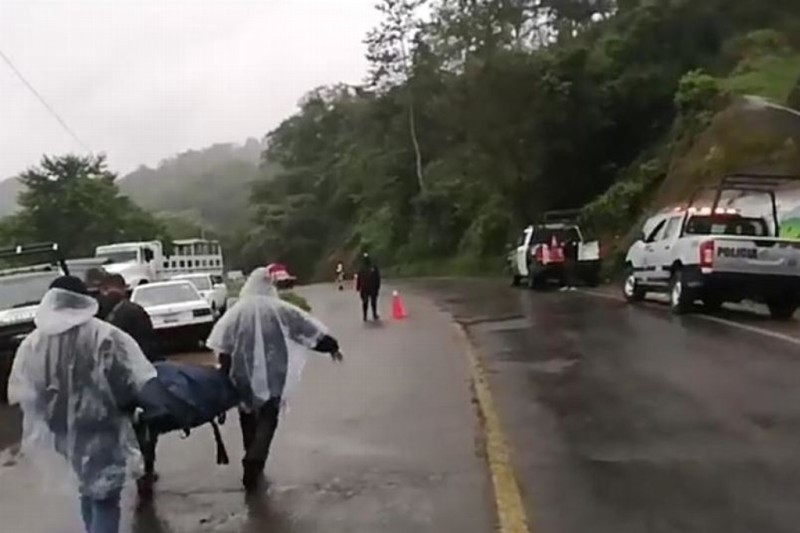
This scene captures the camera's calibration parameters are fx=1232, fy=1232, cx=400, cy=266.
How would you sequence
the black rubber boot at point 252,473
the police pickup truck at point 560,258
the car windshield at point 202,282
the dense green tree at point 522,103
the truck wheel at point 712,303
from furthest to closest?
the dense green tree at point 522,103, the police pickup truck at point 560,258, the car windshield at point 202,282, the truck wheel at point 712,303, the black rubber boot at point 252,473

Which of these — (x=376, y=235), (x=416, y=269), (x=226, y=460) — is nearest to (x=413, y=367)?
(x=226, y=460)

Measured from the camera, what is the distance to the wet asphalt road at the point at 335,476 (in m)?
7.81

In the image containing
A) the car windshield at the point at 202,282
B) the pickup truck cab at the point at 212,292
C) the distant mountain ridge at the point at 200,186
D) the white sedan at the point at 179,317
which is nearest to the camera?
the white sedan at the point at 179,317

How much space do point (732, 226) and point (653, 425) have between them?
12.3 meters

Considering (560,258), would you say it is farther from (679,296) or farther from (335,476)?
(335,476)

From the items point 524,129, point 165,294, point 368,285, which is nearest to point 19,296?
point 165,294

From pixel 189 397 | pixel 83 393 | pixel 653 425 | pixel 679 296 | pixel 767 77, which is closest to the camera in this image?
pixel 83 393

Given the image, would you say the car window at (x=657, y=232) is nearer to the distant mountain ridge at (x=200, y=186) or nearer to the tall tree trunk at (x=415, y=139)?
the tall tree trunk at (x=415, y=139)

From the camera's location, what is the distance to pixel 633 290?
26.1m

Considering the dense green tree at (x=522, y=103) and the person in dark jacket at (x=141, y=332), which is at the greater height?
the dense green tree at (x=522, y=103)

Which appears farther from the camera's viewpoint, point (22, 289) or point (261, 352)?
point (22, 289)

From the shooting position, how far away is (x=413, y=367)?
1644 cm

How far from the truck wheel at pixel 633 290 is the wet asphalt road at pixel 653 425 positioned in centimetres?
551

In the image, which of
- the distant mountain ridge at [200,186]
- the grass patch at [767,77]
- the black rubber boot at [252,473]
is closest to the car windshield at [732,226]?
the black rubber boot at [252,473]
